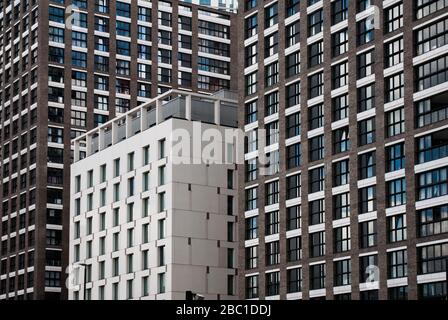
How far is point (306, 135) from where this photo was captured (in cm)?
8106

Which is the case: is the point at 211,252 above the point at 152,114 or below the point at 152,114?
below

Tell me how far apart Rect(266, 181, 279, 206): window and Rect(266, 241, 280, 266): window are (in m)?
3.65

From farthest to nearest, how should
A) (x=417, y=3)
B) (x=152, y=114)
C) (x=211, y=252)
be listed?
(x=152, y=114)
(x=211, y=252)
(x=417, y=3)

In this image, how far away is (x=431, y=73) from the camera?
68.6m

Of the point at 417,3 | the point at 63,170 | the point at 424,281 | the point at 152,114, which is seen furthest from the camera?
the point at 63,170

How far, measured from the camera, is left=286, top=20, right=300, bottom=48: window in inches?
3310

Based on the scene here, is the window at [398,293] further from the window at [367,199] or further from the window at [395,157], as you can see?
the window at [395,157]

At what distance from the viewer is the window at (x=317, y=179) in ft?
258

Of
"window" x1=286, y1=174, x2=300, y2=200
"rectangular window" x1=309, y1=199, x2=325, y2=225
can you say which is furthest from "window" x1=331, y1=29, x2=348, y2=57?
"rectangular window" x1=309, y1=199, x2=325, y2=225

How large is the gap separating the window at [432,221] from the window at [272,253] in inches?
665

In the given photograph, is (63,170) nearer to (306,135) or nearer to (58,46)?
(58,46)
